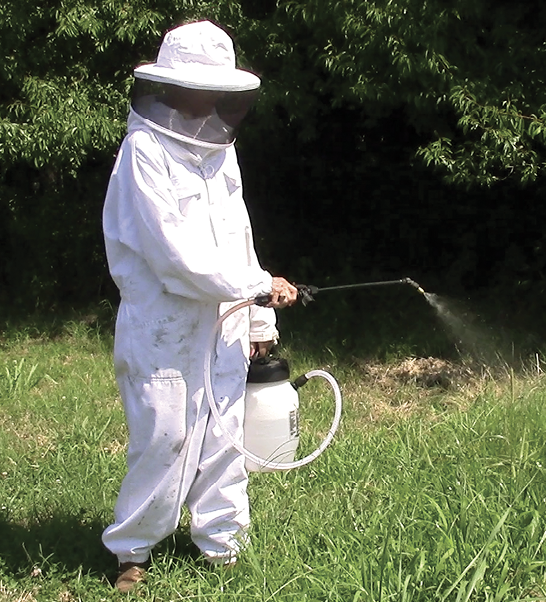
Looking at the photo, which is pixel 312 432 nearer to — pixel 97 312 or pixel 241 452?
pixel 241 452

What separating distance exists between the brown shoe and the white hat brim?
1665 mm

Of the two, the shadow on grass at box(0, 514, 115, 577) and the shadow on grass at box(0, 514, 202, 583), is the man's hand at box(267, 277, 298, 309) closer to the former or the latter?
the shadow on grass at box(0, 514, 202, 583)

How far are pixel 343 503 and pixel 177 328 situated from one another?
1.22 m

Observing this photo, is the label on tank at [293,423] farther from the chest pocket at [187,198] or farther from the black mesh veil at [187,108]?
the black mesh veil at [187,108]

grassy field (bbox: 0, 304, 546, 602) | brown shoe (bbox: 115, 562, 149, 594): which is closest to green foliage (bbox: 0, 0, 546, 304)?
grassy field (bbox: 0, 304, 546, 602)

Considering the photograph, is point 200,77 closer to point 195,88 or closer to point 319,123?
point 195,88

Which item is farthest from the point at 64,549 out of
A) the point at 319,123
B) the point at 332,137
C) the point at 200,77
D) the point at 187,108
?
the point at 332,137

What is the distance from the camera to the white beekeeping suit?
284 centimetres

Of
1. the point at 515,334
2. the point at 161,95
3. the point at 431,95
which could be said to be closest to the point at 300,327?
the point at 515,334

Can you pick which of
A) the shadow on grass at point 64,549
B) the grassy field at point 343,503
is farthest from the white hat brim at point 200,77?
the shadow on grass at point 64,549

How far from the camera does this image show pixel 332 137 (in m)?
8.91

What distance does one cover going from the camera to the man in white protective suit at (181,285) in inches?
112

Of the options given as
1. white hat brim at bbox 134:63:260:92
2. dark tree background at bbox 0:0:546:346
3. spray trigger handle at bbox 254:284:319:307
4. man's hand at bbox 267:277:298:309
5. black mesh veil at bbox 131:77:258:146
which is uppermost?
white hat brim at bbox 134:63:260:92

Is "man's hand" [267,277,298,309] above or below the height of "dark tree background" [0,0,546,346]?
above
